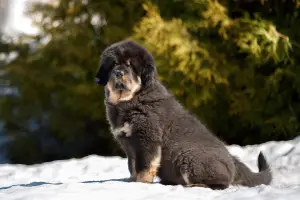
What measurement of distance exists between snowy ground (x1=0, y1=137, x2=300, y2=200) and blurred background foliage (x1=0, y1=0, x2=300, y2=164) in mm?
1578

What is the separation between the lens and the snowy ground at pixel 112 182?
438 centimetres

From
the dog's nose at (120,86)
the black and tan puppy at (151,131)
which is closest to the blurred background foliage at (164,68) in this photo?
the black and tan puppy at (151,131)

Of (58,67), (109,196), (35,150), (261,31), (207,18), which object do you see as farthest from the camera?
(35,150)

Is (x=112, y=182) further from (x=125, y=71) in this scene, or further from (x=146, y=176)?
(x=125, y=71)

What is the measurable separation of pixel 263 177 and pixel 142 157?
59.4 inches

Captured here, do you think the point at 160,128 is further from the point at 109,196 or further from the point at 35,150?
the point at 35,150

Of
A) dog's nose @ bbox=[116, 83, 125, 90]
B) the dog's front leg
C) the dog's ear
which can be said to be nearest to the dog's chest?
the dog's front leg

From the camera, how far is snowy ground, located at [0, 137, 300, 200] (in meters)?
4.38

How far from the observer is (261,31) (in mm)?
9062

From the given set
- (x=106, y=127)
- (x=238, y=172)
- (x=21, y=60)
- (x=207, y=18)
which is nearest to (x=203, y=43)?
(x=207, y=18)

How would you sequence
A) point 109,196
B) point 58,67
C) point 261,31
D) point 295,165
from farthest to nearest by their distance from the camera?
point 58,67 → point 261,31 → point 295,165 → point 109,196

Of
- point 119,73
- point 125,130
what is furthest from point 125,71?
point 125,130

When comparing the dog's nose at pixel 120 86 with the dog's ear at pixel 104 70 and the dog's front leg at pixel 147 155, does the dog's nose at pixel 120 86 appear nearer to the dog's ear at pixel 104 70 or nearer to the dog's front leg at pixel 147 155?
the dog's ear at pixel 104 70

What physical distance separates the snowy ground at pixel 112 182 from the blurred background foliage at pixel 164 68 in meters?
1.58
